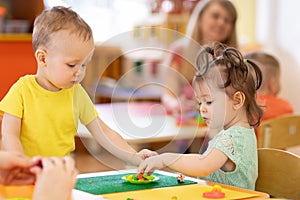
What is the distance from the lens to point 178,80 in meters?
3.18

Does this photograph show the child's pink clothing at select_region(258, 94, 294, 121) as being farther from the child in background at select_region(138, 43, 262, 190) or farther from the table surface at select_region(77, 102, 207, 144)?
the child in background at select_region(138, 43, 262, 190)

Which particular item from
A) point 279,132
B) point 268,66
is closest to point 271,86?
point 268,66

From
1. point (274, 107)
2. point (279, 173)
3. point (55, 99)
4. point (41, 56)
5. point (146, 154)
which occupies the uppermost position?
point (41, 56)

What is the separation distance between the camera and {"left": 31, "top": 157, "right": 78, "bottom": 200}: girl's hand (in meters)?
0.99

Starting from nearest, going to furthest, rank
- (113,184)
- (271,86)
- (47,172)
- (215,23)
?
1. (47,172)
2. (113,184)
3. (271,86)
4. (215,23)

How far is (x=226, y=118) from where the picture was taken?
161cm

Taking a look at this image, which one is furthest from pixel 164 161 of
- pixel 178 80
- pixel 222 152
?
pixel 178 80

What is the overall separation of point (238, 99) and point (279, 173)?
23cm

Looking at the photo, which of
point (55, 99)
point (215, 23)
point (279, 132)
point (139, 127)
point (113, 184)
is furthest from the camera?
point (215, 23)

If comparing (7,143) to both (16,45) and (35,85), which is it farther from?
(16,45)

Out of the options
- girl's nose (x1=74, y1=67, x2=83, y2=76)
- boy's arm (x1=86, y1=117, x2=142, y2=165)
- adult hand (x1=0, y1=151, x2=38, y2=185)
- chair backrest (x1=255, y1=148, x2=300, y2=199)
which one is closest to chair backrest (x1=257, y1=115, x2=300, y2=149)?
chair backrest (x1=255, y1=148, x2=300, y2=199)

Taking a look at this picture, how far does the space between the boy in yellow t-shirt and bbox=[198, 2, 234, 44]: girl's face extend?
1769mm

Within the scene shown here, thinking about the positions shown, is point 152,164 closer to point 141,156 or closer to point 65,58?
point 141,156

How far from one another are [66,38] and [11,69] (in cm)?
272
